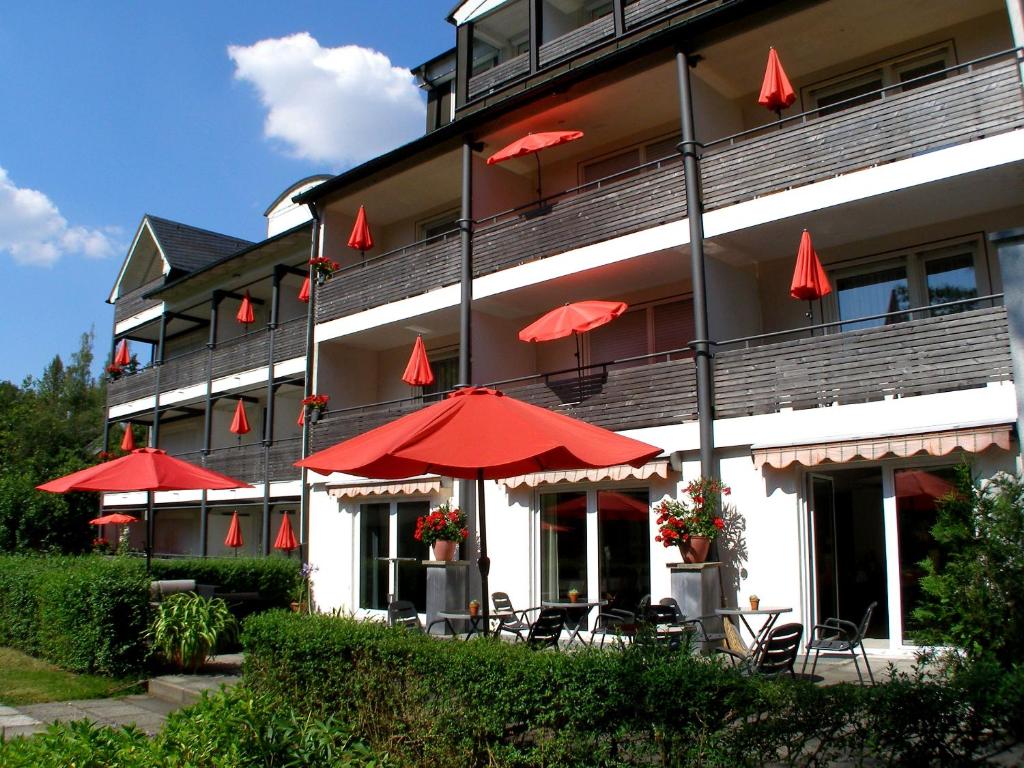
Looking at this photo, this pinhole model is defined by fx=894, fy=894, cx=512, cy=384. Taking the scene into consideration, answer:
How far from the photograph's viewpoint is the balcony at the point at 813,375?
1094 cm

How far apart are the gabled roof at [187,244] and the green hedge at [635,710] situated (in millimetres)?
27994

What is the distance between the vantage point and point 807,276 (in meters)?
12.5

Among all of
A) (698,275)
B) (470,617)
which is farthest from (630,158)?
(470,617)

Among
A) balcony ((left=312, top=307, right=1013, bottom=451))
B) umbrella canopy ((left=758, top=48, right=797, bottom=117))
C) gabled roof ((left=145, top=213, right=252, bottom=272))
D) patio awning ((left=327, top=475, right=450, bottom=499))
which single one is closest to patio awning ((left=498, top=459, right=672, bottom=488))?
balcony ((left=312, top=307, right=1013, bottom=451))

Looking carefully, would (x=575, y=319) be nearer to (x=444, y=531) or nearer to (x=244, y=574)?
Answer: (x=444, y=531)

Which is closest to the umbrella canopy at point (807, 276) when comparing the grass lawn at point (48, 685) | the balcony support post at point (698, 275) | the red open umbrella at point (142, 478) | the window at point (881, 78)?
the balcony support post at point (698, 275)

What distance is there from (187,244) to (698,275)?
2475cm

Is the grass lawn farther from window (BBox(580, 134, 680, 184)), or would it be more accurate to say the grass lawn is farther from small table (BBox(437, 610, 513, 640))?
window (BBox(580, 134, 680, 184))

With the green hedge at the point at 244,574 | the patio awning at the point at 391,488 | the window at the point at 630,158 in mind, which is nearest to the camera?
the green hedge at the point at 244,574

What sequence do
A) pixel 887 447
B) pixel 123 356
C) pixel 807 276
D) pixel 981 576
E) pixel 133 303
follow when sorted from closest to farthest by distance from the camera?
1. pixel 981 576
2. pixel 887 447
3. pixel 807 276
4. pixel 123 356
5. pixel 133 303

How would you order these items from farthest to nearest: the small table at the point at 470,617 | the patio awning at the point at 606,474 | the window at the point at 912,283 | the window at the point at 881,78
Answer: the window at the point at 881,78 → the patio awning at the point at 606,474 → the window at the point at 912,283 → the small table at the point at 470,617

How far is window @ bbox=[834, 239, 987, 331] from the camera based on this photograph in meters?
13.0

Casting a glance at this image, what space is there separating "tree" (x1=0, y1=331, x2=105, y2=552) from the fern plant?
33.4 ft

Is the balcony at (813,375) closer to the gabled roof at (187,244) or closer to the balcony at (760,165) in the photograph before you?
the balcony at (760,165)
